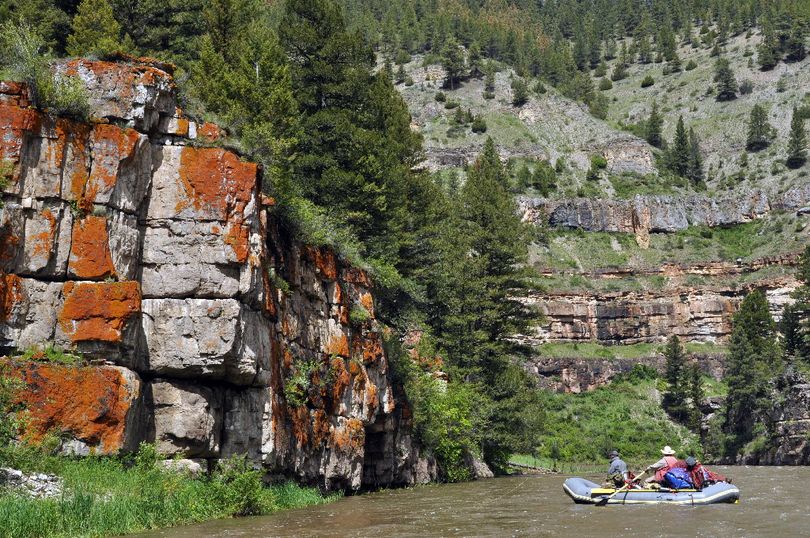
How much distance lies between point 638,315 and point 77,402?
10047 cm

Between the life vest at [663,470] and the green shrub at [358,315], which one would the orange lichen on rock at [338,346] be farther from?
the life vest at [663,470]

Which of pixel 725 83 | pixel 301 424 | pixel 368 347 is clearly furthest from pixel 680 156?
pixel 301 424

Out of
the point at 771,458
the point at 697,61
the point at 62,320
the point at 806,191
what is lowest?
the point at 771,458

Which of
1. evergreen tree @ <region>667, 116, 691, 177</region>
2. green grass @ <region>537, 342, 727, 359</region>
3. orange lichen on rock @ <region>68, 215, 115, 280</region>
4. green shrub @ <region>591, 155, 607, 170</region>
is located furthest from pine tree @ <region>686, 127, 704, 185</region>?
orange lichen on rock @ <region>68, 215, 115, 280</region>

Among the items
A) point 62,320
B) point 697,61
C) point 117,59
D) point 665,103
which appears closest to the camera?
point 62,320

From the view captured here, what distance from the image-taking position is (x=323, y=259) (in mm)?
30938

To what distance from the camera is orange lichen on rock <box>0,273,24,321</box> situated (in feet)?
66.8

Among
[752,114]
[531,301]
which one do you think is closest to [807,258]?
[531,301]

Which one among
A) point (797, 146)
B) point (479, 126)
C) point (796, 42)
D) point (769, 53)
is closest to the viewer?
point (797, 146)

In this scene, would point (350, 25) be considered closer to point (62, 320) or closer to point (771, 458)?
point (771, 458)

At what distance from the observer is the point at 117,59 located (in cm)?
2488

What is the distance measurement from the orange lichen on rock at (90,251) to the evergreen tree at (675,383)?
273 ft

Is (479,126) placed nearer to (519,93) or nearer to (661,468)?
(519,93)

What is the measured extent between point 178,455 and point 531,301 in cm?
9103
